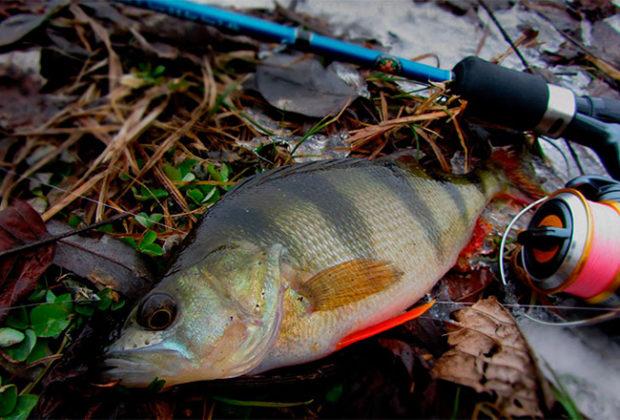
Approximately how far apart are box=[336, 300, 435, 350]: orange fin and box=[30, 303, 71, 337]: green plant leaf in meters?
0.85

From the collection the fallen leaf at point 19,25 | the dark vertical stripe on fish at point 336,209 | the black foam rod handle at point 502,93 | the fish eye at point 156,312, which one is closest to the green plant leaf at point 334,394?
the dark vertical stripe on fish at point 336,209

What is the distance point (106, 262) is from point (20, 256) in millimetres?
260

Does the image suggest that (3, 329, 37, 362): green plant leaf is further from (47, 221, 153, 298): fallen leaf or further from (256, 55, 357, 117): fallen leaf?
(256, 55, 357, 117): fallen leaf

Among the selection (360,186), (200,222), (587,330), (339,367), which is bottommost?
(339,367)

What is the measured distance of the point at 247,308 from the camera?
132 cm

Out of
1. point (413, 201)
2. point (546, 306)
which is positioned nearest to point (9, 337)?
point (413, 201)

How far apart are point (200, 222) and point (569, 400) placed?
1.16 metres

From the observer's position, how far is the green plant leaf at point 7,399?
140 cm

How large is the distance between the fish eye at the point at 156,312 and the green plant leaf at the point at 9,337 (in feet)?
1.63

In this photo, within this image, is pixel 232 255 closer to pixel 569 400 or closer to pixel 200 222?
pixel 200 222

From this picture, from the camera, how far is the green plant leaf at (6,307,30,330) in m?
1.51

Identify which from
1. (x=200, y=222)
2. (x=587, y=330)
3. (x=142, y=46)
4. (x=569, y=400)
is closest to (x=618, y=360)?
(x=587, y=330)

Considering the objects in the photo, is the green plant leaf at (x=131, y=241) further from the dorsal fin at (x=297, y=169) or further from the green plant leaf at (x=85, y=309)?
the dorsal fin at (x=297, y=169)


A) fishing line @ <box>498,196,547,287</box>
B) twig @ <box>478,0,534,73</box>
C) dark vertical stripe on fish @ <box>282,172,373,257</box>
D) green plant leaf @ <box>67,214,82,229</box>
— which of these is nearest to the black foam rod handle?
fishing line @ <box>498,196,547,287</box>
